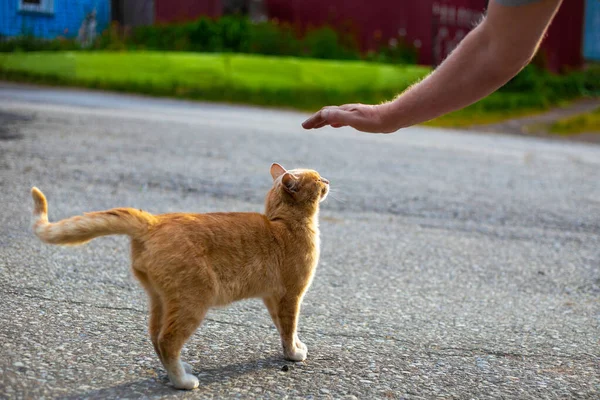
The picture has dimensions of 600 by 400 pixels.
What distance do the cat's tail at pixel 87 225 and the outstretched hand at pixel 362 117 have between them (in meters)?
0.81

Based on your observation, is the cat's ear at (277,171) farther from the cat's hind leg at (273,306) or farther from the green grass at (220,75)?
the green grass at (220,75)

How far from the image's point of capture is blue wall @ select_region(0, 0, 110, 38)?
43.4 ft

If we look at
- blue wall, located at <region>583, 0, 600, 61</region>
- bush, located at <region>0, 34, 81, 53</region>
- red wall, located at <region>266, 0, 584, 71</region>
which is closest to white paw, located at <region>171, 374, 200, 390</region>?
bush, located at <region>0, 34, 81, 53</region>

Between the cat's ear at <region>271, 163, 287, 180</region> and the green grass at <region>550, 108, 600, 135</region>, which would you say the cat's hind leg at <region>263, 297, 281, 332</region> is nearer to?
the cat's ear at <region>271, 163, 287, 180</region>

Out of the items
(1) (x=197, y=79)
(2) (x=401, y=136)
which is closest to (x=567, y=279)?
(2) (x=401, y=136)

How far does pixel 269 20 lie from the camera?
19.2m

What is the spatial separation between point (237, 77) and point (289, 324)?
13.4 m

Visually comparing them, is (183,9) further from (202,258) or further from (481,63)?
(481,63)

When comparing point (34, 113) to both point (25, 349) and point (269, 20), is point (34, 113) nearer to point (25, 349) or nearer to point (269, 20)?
point (25, 349)

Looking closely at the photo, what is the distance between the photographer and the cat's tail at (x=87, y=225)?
2.57 m

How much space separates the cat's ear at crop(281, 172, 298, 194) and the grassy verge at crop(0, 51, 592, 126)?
11121 mm

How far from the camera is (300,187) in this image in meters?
3.16

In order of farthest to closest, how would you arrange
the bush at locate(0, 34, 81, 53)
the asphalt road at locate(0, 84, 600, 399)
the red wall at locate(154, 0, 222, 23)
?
the red wall at locate(154, 0, 222, 23) → the bush at locate(0, 34, 81, 53) → the asphalt road at locate(0, 84, 600, 399)

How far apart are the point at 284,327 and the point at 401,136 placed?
8.14 m
